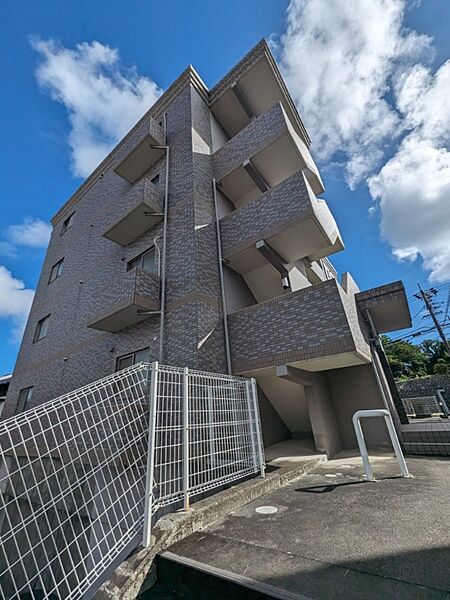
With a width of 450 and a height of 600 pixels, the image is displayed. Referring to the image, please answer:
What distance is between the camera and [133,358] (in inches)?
238

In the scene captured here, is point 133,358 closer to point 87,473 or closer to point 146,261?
point 146,261

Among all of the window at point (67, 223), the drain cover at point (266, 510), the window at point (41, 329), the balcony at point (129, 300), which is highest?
the window at point (67, 223)

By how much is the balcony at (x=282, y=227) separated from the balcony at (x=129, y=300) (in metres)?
2.03

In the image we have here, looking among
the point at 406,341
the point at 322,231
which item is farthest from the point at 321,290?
the point at 406,341

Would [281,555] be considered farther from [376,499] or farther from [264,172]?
[264,172]

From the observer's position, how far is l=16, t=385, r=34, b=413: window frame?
29.0 feet

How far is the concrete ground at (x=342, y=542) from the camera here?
1343mm

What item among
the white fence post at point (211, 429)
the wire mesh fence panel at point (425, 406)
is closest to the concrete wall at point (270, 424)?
the white fence post at point (211, 429)

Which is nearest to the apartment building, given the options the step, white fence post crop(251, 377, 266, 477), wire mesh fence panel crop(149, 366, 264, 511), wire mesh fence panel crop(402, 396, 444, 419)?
white fence post crop(251, 377, 266, 477)

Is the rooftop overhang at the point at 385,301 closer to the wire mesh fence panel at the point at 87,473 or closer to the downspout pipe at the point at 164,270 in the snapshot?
the downspout pipe at the point at 164,270

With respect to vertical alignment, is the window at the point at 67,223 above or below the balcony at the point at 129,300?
above

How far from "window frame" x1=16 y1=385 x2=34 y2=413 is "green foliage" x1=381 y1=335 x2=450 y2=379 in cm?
2754

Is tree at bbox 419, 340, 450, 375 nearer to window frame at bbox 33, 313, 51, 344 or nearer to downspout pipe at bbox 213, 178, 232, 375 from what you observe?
downspout pipe at bbox 213, 178, 232, 375

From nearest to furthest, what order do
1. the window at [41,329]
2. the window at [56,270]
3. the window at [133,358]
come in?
1. the window at [133,358]
2. the window at [41,329]
3. the window at [56,270]
